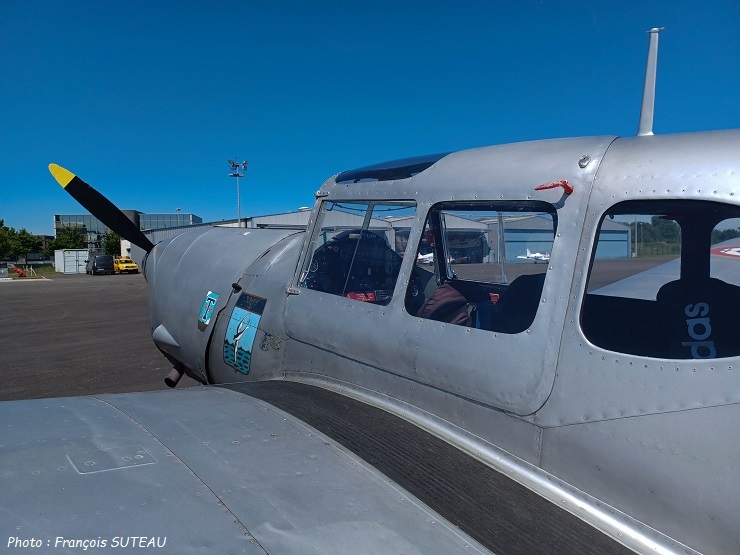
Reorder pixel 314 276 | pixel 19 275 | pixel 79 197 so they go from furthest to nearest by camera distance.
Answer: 1. pixel 19 275
2. pixel 79 197
3. pixel 314 276

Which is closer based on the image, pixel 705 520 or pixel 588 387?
pixel 705 520

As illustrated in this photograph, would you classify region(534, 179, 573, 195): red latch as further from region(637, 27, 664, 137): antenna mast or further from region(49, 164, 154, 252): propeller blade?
region(49, 164, 154, 252): propeller blade

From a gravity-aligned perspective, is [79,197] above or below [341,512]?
above

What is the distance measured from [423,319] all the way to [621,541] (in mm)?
1249

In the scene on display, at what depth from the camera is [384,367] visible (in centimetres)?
279

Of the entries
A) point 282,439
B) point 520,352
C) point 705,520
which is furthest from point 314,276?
point 705,520

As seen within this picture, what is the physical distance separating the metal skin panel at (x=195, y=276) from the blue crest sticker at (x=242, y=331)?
1.10 feet

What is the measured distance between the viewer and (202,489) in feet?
6.01

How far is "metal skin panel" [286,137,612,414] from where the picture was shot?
217 cm

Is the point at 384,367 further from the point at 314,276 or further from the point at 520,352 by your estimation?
the point at 314,276

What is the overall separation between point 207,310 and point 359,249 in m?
1.96

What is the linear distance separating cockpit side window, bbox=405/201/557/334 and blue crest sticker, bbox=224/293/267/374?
1512mm

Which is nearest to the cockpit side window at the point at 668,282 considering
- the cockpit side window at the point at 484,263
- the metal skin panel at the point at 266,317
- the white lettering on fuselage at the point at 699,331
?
the white lettering on fuselage at the point at 699,331

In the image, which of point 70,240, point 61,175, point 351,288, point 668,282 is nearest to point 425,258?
point 351,288
